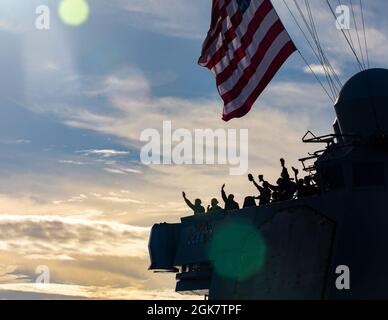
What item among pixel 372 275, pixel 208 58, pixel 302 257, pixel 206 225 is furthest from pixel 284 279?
pixel 208 58

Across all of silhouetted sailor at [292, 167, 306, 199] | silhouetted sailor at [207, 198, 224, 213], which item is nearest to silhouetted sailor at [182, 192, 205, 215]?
silhouetted sailor at [207, 198, 224, 213]

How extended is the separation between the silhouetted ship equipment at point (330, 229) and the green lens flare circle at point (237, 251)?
3 cm

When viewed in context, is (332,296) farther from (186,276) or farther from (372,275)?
(186,276)

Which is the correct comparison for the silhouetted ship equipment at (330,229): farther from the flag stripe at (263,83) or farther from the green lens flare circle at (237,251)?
the flag stripe at (263,83)

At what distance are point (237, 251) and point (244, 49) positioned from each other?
21.8 ft

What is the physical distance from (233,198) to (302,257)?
6122mm

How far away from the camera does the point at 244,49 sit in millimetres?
23141

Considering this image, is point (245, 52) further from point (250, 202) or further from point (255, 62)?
point (250, 202)

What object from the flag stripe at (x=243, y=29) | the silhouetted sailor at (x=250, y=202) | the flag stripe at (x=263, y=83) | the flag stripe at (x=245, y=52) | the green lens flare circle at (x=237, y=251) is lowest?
the green lens flare circle at (x=237, y=251)

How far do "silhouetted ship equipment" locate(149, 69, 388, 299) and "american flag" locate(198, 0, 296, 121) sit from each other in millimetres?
2648

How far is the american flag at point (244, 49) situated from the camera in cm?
2202

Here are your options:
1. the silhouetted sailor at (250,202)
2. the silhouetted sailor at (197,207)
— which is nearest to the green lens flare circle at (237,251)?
the silhouetted sailor at (250,202)

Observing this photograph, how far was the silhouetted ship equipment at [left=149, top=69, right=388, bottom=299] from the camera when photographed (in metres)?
20.6
